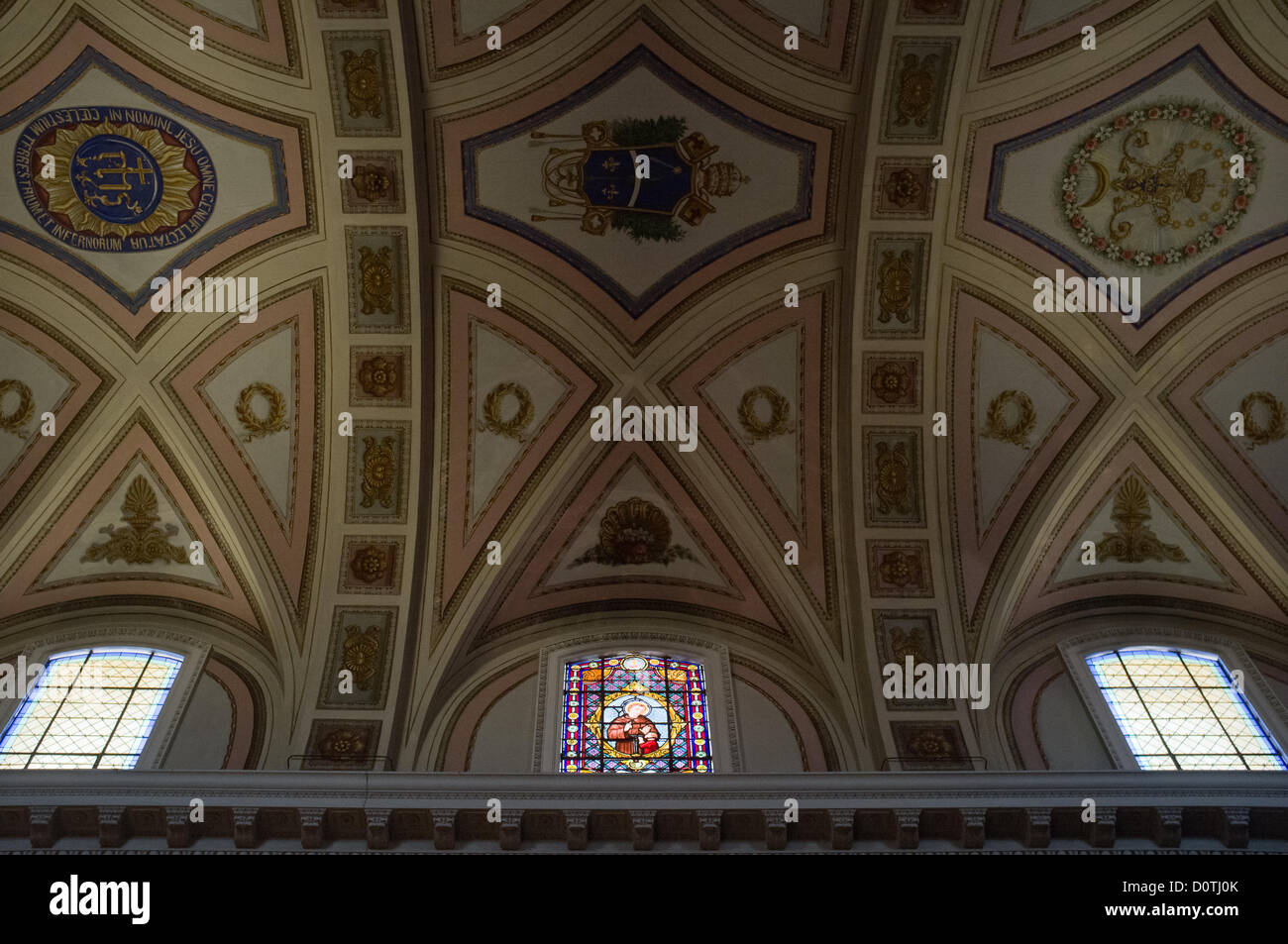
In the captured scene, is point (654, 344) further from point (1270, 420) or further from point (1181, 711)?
point (1270, 420)

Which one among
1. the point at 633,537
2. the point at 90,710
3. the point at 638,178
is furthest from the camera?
the point at 633,537

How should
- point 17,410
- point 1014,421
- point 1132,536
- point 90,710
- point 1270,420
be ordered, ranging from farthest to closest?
point 1132,536 → point 1014,421 → point 1270,420 → point 17,410 → point 90,710

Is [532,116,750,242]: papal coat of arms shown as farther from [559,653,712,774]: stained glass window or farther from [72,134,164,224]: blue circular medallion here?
[559,653,712,774]: stained glass window

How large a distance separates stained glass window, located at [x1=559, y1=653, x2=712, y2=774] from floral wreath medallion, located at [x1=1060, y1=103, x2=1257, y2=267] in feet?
24.3

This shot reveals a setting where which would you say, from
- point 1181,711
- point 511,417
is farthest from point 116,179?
point 1181,711

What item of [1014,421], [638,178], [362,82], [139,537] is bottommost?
[139,537]

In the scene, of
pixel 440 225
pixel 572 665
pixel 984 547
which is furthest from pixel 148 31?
pixel 984 547

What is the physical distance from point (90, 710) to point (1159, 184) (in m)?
13.9

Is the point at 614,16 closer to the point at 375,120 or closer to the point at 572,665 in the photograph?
the point at 375,120

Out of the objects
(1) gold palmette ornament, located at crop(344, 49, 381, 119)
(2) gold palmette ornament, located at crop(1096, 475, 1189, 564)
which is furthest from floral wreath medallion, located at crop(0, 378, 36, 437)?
(2) gold palmette ornament, located at crop(1096, 475, 1189, 564)

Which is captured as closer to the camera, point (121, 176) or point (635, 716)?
point (635, 716)

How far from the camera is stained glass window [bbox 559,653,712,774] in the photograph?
12820 mm

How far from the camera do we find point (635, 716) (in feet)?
44.1
